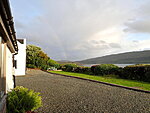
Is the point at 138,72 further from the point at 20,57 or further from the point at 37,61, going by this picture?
the point at 37,61

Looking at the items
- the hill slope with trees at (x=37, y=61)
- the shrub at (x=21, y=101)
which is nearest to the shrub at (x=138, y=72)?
the shrub at (x=21, y=101)

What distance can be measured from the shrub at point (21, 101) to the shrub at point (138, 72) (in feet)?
34.7

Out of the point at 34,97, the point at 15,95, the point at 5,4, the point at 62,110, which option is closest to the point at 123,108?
the point at 62,110

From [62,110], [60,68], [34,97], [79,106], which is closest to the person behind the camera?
[34,97]

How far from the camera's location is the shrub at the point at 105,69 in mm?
16219

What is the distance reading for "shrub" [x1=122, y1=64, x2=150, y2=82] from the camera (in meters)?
11.9

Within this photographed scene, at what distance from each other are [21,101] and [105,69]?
46.6 feet

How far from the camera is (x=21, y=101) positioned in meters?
3.80

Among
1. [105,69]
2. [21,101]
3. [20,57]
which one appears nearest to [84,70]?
[105,69]

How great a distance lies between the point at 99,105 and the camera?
207 inches

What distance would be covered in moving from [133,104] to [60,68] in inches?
1099

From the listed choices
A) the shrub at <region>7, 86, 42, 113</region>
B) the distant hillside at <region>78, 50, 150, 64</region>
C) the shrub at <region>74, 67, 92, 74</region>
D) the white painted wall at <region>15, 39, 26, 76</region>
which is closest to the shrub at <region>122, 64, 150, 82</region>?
the distant hillside at <region>78, 50, 150, 64</region>

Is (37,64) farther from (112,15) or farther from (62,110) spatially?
(62,110)

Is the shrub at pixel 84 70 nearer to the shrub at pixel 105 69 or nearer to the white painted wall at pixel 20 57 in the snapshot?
the shrub at pixel 105 69
